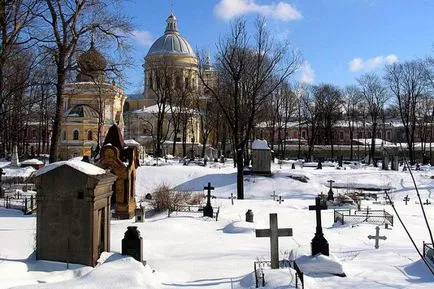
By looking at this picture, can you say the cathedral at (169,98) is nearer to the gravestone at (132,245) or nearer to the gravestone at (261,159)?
the gravestone at (261,159)

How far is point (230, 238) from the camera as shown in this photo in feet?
46.0

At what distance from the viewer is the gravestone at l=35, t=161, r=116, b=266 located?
30.8 feet

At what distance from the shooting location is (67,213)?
31.0ft

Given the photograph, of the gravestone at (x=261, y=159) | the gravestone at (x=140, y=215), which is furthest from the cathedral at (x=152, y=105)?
the gravestone at (x=140, y=215)

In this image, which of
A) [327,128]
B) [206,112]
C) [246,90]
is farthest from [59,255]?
[327,128]

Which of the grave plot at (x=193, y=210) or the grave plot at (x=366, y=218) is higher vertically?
the grave plot at (x=193, y=210)

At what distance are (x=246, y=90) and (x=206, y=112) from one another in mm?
22160

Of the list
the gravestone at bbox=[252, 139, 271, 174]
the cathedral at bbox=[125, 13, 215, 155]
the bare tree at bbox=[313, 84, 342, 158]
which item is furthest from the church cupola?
the gravestone at bbox=[252, 139, 271, 174]

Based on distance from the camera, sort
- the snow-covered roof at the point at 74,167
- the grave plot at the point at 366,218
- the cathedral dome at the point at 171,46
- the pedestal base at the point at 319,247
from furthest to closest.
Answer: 1. the cathedral dome at the point at 171,46
2. the grave plot at the point at 366,218
3. the pedestal base at the point at 319,247
4. the snow-covered roof at the point at 74,167

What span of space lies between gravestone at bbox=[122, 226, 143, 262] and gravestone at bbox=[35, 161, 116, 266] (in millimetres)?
638

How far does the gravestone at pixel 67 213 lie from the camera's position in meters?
9.40

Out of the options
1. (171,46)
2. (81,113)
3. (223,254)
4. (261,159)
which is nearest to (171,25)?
(171,46)

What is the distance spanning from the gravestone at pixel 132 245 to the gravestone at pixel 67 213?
0.64m

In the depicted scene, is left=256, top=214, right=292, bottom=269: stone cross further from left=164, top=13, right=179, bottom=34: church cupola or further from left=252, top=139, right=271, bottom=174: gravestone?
left=164, top=13, right=179, bottom=34: church cupola
